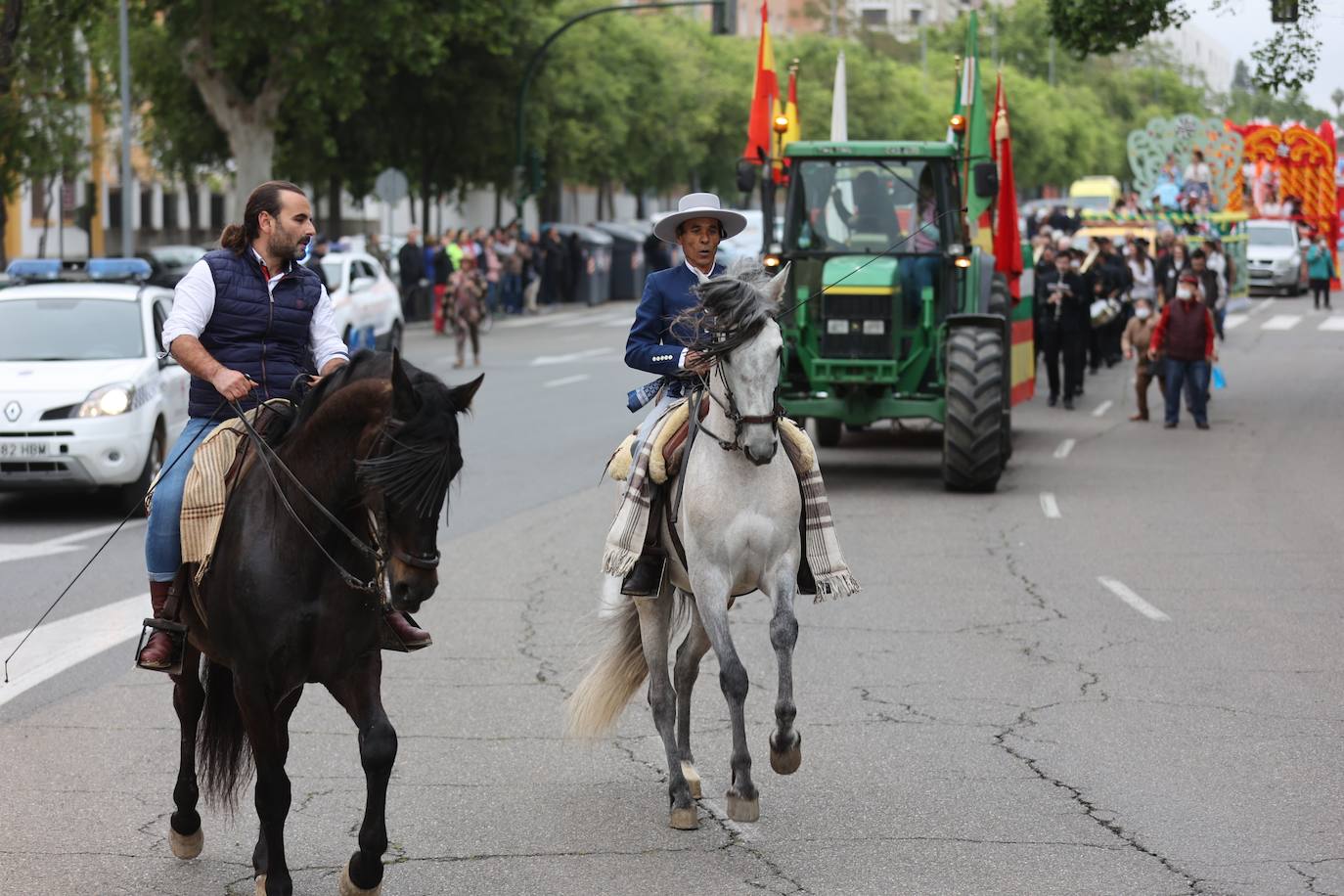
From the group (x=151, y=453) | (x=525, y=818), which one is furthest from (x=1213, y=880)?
(x=151, y=453)

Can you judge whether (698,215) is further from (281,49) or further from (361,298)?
(281,49)

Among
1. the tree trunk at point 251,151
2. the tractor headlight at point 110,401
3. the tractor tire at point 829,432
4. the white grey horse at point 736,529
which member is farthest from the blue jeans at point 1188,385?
the tree trunk at point 251,151

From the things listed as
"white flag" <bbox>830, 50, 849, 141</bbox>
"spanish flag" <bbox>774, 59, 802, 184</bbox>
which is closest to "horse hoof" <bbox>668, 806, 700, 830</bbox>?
"spanish flag" <bbox>774, 59, 802, 184</bbox>

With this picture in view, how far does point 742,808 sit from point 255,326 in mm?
2218

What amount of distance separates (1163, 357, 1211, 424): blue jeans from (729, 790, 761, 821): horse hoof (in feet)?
58.3

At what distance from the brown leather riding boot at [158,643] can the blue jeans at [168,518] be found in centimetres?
3

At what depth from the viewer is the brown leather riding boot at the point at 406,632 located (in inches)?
245

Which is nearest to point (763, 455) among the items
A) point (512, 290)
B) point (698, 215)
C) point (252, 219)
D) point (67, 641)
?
point (698, 215)

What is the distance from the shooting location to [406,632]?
246 inches

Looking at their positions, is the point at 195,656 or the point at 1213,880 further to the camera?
the point at 195,656

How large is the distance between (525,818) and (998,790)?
5.61ft

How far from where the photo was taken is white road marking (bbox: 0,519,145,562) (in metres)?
13.6

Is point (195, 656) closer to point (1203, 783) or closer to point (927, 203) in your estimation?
point (1203, 783)

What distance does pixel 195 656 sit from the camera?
21.5ft
